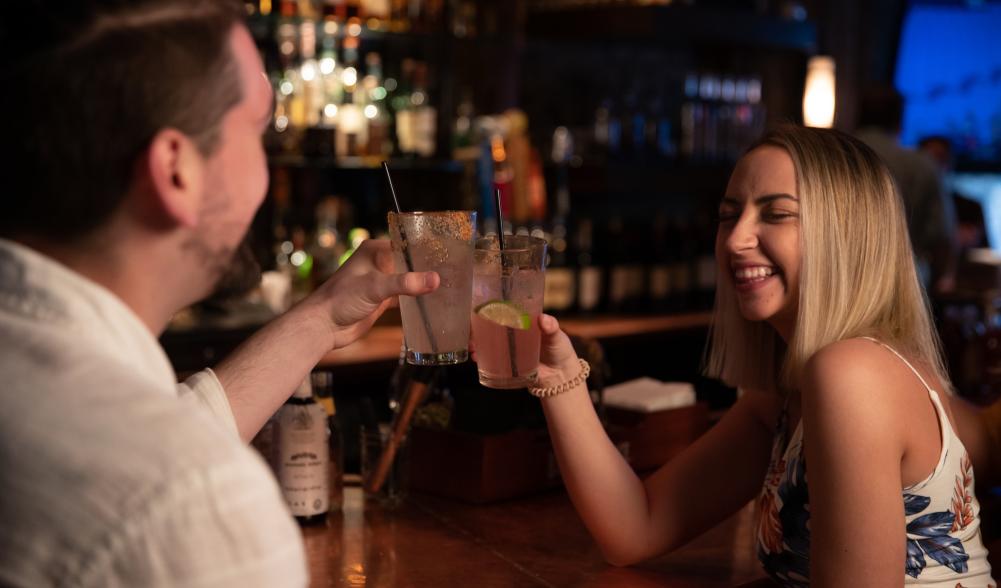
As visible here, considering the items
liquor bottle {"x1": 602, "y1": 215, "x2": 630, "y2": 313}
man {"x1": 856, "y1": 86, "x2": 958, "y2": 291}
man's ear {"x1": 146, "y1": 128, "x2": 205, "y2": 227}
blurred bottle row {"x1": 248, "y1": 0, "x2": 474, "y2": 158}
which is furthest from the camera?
man {"x1": 856, "y1": 86, "x2": 958, "y2": 291}

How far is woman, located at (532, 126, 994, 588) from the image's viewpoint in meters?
1.49

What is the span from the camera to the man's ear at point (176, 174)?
0.88 m

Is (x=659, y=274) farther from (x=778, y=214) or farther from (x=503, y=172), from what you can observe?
(x=778, y=214)

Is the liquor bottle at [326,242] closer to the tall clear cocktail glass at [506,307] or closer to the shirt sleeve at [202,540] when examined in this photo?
the tall clear cocktail glass at [506,307]

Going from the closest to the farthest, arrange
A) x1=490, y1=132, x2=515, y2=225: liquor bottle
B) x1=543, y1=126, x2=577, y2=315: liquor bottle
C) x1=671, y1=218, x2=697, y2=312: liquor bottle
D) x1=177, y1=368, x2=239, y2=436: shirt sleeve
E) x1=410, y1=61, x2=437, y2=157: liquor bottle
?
x1=177, y1=368, x2=239, y2=436: shirt sleeve → x1=410, y1=61, x2=437, y2=157: liquor bottle → x1=490, y1=132, x2=515, y2=225: liquor bottle → x1=543, y1=126, x2=577, y2=315: liquor bottle → x1=671, y1=218, x2=697, y2=312: liquor bottle

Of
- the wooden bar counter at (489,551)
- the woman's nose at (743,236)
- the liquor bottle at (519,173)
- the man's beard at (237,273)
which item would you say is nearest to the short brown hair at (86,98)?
the man's beard at (237,273)

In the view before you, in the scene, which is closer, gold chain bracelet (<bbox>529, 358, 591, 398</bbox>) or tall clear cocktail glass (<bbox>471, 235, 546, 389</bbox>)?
tall clear cocktail glass (<bbox>471, 235, 546, 389</bbox>)

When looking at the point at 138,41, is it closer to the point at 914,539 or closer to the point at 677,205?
the point at 914,539

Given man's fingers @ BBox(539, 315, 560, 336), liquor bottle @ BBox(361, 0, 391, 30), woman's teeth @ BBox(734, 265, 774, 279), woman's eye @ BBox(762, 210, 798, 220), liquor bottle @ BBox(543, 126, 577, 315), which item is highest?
liquor bottle @ BBox(361, 0, 391, 30)

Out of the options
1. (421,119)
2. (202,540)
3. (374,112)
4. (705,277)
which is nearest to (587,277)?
(705,277)

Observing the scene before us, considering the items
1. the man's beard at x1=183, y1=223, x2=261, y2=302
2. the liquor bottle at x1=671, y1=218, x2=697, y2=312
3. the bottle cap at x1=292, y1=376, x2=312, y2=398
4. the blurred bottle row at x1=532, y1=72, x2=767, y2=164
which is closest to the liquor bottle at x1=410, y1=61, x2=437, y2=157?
the blurred bottle row at x1=532, y1=72, x2=767, y2=164

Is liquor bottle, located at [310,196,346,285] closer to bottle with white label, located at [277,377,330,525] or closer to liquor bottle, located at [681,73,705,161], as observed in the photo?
liquor bottle, located at [681,73,705,161]

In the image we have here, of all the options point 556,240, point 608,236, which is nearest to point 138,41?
point 556,240

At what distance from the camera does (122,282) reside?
0.91 metres
